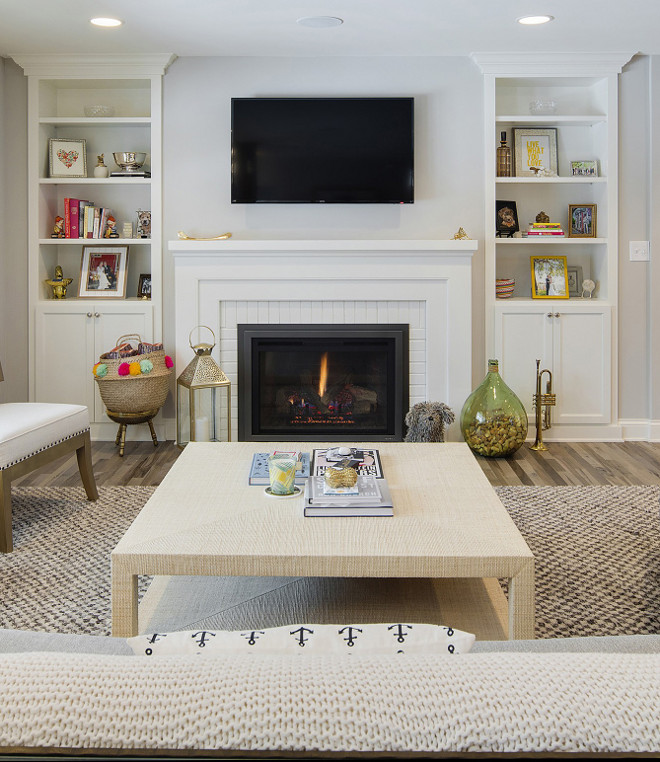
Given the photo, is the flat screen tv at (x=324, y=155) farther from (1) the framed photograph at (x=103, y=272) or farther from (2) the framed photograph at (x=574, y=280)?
(2) the framed photograph at (x=574, y=280)

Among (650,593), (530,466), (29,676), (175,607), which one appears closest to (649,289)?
(530,466)

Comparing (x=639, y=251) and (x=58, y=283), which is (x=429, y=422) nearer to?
(x=639, y=251)

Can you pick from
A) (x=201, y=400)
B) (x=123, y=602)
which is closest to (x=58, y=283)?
(x=201, y=400)

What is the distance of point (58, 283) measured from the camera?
198 inches

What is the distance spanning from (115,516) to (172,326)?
1.81 metres

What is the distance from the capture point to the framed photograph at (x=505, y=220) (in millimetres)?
5004

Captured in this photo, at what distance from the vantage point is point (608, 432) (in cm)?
500

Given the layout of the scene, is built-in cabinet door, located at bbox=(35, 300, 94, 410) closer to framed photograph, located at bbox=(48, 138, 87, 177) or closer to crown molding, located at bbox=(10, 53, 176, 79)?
framed photograph, located at bbox=(48, 138, 87, 177)

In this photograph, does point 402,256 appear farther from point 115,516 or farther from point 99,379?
point 115,516

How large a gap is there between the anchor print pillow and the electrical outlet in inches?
169

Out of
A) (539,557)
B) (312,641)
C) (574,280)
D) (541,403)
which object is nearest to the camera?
(312,641)

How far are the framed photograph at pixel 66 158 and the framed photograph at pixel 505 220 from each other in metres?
Answer: 2.56

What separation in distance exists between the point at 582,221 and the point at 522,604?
363 centimetres

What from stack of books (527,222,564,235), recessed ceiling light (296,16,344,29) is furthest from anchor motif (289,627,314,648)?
stack of books (527,222,564,235)
